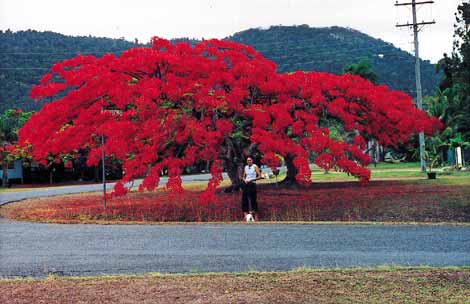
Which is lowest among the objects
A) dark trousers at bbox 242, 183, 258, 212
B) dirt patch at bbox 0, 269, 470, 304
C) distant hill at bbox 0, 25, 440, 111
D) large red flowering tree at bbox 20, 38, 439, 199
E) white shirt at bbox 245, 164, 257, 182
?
dirt patch at bbox 0, 269, 470, 304

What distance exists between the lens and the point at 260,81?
19344 mm

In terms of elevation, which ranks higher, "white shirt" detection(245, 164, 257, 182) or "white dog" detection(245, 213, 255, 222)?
"white shirt" detection(245, 164, 257, 182)

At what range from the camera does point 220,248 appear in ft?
35.2

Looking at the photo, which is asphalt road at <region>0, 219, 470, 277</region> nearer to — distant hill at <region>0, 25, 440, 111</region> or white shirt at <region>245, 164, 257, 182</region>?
white shirt at <region>245, 164, 257, 182</region>

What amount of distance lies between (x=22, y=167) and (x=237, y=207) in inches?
1392

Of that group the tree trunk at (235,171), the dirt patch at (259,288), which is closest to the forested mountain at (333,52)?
the tree trunk at (235,171)

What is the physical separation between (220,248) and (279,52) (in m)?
74.8

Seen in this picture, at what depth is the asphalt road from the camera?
29.9 feet

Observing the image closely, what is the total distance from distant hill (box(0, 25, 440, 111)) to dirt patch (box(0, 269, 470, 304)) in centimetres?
5674

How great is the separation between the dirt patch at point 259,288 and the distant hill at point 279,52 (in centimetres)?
5674

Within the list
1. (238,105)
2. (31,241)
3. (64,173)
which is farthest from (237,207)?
(64,173)

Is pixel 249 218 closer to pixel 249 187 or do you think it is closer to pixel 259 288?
pixel 249 187

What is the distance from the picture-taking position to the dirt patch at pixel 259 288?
266 inches

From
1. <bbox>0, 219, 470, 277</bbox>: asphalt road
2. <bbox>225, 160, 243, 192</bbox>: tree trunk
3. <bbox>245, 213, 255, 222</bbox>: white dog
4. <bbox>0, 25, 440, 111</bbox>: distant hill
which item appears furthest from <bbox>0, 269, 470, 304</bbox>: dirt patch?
<bbox>0, 25, 440, 111</bbox>: distant hill
